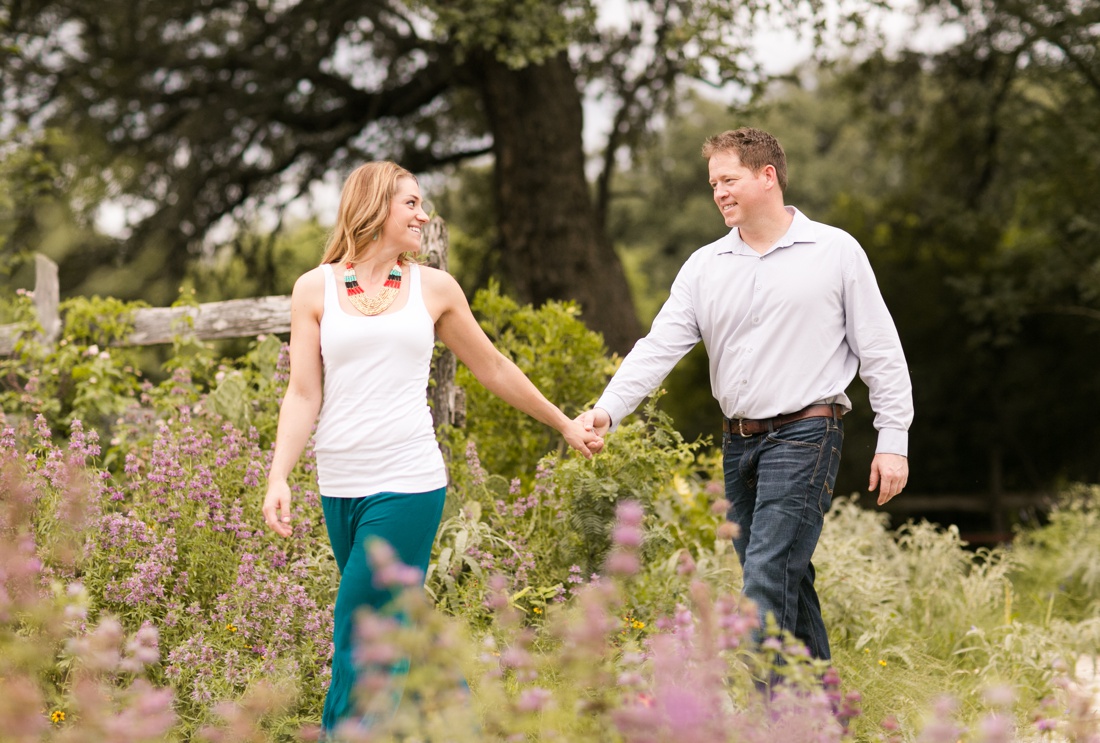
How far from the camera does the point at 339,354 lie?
9.93 feet

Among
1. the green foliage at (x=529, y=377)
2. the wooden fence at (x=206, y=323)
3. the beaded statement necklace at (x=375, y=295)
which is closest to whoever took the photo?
the beaded statement necklace at (x=375, y=295)

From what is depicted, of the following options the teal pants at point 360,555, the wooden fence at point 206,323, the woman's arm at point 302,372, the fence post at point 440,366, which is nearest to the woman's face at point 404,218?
the woman's arm at point 302,372

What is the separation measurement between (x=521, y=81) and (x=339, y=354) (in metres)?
6.59

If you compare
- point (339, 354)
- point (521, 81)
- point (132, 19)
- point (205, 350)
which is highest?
point (132, 19)

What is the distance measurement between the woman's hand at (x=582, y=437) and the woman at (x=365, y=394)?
69 centimetres

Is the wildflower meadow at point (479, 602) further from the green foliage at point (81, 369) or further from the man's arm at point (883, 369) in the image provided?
the man's arm at point (883, 369)

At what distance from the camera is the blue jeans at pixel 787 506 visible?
11.1ft

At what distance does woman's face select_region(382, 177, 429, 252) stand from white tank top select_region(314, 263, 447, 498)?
24cm

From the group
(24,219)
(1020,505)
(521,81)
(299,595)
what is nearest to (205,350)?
(299,595)

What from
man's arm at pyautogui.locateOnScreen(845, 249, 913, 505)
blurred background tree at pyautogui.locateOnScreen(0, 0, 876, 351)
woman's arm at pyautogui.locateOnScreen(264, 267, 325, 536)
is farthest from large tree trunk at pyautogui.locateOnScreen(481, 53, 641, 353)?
woman's arm at pyautogui.locateOnScreen(264, 267, 325, 536)

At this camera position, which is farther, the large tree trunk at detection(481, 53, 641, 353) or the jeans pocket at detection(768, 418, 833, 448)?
the large tree trunk at detection(481, 53, 641, 353)

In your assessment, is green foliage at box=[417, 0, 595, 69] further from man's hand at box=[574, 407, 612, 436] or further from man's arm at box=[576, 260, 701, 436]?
man's hand at box=[574, 407, 612, 436]

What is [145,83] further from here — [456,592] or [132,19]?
[456,592]

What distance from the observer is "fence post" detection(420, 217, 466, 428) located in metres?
5.10
